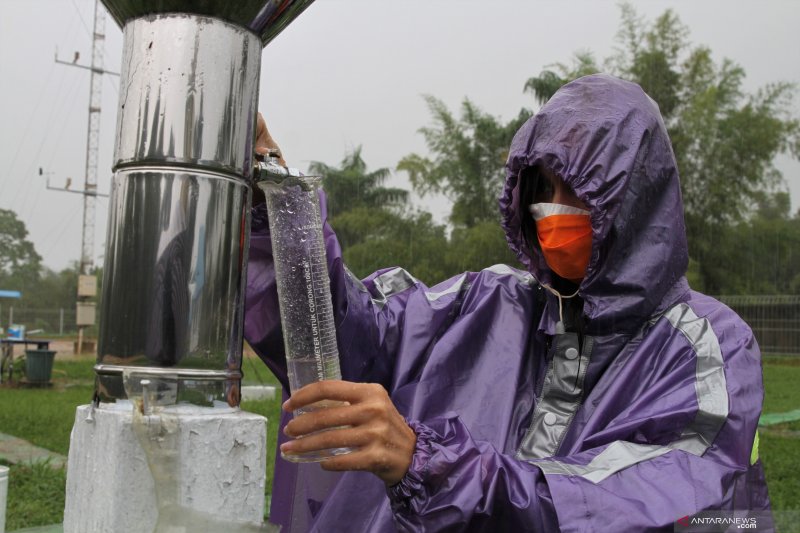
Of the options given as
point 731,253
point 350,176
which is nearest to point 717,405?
point 731,253

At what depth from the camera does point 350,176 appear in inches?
997

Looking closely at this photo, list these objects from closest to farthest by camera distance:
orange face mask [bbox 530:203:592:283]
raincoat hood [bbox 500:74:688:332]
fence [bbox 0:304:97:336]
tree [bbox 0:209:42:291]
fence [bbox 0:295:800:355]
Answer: raincoat hood [bbox 500:74:688:332], orange face mask [bbox 530:203:592:283], fence [bbox 0:295:800:355], fence [bbox 0:304:97:336], tree [bbox 0:209:42:291]

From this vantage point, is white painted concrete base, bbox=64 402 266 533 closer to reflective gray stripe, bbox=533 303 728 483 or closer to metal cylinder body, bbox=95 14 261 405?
metal cylinder body, bbox=95 14 261 405

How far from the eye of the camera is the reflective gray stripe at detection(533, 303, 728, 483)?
135cm

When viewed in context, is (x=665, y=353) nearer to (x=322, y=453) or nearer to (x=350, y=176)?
(x=322, y=453)

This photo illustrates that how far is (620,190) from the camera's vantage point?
70.7 inches

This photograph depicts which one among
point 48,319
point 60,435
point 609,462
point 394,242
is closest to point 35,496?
point 60,435

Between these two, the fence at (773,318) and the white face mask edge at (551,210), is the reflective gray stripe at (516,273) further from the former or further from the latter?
the fence at (773,318)

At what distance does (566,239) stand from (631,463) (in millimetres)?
709

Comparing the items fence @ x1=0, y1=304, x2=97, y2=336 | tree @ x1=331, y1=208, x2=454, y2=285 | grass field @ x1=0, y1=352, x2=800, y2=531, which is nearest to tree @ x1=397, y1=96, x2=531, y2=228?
tree @ x1=331, y1=208, x2=454, y2=285

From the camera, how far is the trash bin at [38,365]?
43.5 ft

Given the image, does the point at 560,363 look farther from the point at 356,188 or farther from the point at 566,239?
the point at 356,188

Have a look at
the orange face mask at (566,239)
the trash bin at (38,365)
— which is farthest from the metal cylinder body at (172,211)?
the trash bin at (38,365)

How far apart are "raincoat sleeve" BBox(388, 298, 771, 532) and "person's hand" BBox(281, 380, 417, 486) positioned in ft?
0.33
